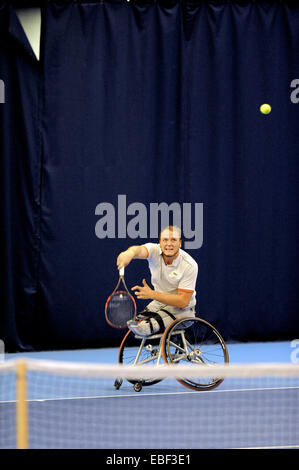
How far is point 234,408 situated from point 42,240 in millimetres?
3134

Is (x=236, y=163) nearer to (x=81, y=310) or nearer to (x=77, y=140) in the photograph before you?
(x=77, y=140)

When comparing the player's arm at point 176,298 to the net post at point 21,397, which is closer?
the net post at point 21,397

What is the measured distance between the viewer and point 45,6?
6531 mm

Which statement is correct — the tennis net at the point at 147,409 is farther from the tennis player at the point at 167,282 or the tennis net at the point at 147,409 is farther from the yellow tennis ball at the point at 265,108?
the yellow tennis ball at the point at 265,108

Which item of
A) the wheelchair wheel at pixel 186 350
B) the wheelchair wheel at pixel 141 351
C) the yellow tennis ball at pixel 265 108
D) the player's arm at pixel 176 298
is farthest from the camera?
the yellow tennis ball at pixel 265 108

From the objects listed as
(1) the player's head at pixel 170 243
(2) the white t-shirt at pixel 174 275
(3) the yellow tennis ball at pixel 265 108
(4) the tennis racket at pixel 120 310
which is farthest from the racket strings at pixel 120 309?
(3) the yellow tennis ball at pixel 265 108

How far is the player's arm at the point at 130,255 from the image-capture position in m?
4.29

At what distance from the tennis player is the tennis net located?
0.43 m

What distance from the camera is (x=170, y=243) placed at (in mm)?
4648

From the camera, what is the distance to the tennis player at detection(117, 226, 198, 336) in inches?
179

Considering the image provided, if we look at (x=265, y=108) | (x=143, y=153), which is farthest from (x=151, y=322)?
(x=265, y=108)
